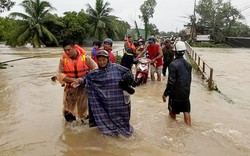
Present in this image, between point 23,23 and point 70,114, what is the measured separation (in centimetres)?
3510

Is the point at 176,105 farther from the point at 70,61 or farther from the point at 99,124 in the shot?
the point at 70,61

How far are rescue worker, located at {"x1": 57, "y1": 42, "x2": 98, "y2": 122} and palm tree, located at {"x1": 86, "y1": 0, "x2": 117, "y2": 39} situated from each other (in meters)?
37.2

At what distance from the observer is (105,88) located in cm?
476

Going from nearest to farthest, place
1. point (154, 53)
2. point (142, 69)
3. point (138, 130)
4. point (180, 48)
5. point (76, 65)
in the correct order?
1. point (76, 65)
2. point (180, 48)
3. point (138, 130)
4. point (142, 69)
5. point (154, 53)

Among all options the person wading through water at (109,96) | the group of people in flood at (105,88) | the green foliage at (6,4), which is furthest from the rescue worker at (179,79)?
the green foliage at (6,4)

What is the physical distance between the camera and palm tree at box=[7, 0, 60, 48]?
122ft

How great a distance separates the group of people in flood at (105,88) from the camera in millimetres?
4719

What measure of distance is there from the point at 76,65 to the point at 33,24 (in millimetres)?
34804

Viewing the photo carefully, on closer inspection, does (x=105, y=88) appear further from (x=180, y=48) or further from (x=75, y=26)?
(x=75, y=26)

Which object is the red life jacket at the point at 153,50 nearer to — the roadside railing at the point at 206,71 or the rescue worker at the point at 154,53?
the rescue worker at the point at 154,53

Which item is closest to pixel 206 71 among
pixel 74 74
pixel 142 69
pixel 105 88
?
pixel 142 69

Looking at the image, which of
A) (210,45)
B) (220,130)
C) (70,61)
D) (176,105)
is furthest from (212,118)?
(210,45)

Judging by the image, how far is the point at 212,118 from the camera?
668 cm

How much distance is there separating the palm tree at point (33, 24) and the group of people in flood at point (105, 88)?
109 feet
